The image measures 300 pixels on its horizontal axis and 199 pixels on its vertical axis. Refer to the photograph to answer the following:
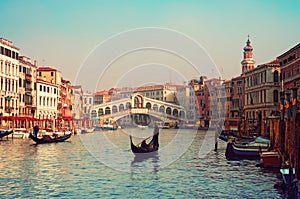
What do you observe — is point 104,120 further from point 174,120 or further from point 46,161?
point 46,161

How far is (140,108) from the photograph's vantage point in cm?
6688

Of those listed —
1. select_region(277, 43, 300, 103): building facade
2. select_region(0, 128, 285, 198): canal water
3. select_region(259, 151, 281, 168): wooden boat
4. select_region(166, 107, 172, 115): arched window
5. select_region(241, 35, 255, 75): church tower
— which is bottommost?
select_region(0, 128, 285, 198): canal water

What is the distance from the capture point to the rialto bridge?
66500mm

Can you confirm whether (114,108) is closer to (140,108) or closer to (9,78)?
(140,108)

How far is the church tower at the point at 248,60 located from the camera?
168 feet

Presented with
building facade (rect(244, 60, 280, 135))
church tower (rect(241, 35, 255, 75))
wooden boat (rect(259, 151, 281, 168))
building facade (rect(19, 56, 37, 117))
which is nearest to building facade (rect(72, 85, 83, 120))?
building facade (rect(19, 56, 37, 117))

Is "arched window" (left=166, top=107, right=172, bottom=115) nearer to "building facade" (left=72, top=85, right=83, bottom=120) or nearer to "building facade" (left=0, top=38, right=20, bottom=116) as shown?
"building facade" (left=72, top=85, right=83, bottom=120)

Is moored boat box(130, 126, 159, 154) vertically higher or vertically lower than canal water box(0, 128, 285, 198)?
higher

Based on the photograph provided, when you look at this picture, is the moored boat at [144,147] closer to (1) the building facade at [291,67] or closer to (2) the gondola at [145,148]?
(2) the gondola at [145,148]

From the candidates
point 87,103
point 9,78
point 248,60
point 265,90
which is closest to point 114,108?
point 87,103

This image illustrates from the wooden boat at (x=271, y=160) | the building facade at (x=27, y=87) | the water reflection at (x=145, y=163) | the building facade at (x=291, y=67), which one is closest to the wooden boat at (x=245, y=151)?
the water reflection at (x=145, y=163)

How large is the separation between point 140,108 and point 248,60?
66.3 feet

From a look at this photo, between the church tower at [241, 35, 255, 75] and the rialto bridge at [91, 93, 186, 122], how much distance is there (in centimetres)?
1689

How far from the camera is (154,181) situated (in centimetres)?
1256
